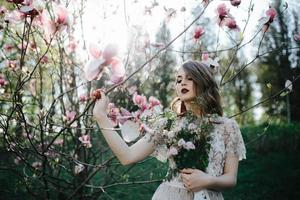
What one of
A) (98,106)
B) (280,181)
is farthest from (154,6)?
(280,181)

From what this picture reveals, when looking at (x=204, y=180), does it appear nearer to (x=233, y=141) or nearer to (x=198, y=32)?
(x=233, y=141)

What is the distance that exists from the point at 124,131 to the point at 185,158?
31cm

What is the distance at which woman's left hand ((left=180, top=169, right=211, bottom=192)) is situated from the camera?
1.69m

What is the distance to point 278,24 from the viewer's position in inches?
686

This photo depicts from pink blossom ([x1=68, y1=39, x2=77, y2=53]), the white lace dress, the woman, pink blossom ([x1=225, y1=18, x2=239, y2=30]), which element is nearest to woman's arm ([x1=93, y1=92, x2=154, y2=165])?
the woman

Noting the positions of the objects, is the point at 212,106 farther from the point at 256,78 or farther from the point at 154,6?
the point at 256,78

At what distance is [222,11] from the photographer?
7.39ft

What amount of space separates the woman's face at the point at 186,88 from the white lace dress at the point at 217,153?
0.59 feet

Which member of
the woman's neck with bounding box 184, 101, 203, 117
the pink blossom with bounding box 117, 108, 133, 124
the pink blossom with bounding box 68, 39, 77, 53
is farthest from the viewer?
the pink blossom with bounding box 68, 39, 77, 53

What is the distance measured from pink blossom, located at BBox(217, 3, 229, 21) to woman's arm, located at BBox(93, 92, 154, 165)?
32.7 inches

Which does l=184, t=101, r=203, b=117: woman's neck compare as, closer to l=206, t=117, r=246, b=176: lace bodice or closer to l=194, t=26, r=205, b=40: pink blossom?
l=206, t=117, r=246, b=176: lace bodice

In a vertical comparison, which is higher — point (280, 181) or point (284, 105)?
point (284, 105)

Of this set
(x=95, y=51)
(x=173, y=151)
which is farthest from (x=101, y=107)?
(x=95, y=51)

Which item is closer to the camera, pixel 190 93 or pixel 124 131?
pixel 124 131
